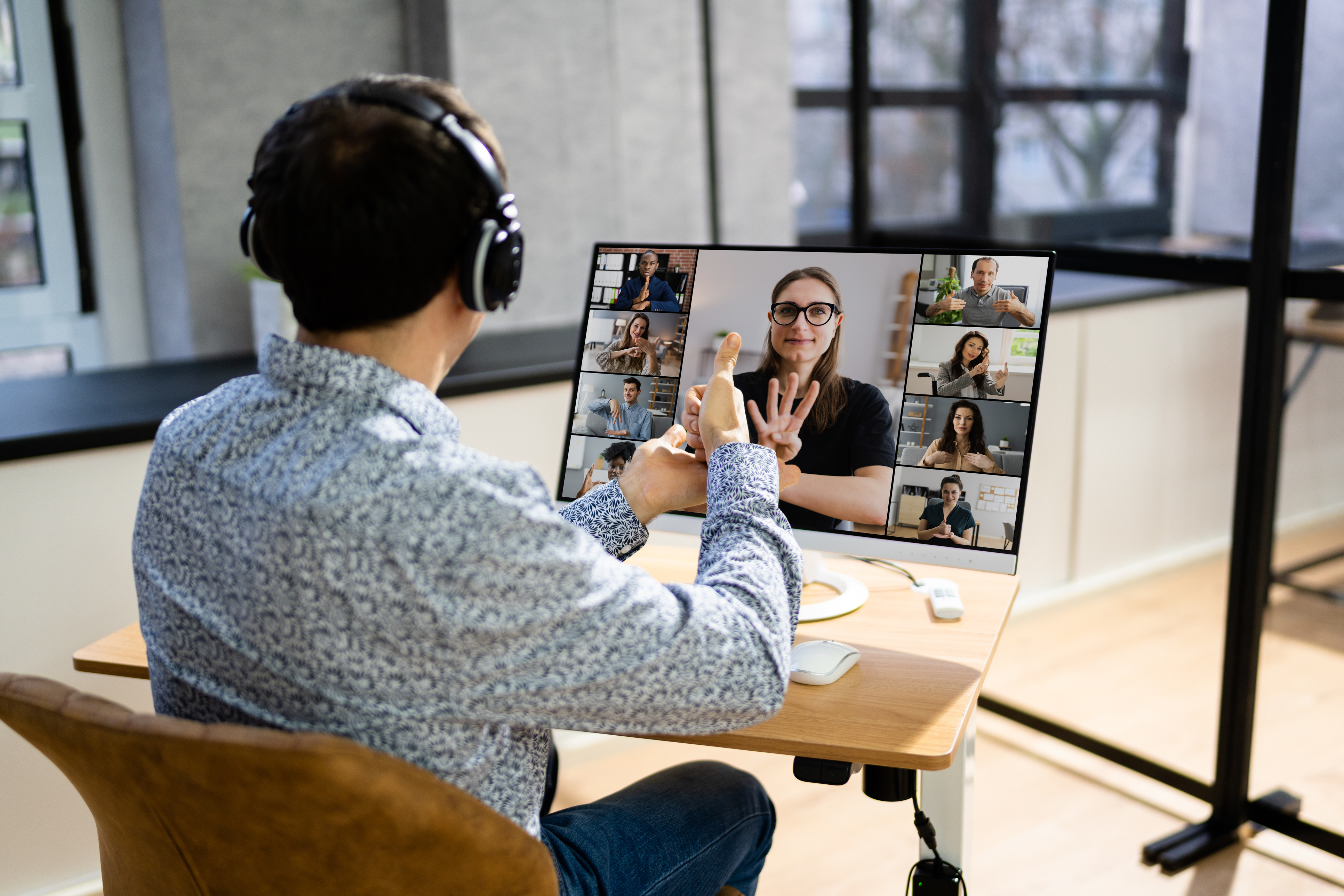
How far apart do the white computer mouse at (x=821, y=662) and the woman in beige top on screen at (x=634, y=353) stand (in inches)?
15.1

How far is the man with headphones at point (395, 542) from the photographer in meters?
0.79

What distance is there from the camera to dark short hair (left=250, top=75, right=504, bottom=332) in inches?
32.0

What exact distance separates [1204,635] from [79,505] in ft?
8.22

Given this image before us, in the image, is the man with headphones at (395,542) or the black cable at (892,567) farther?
the black cable at (892,567)

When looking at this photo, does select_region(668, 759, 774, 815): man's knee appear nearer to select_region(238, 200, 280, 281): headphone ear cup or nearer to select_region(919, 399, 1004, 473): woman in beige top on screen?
select_region(919, 399, 1004, 473): woman in beige top on screen

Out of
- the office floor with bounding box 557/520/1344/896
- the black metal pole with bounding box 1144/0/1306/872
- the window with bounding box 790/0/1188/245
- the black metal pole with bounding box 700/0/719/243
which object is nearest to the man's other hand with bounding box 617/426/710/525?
the office floor with bounding box 557/520/1344/896

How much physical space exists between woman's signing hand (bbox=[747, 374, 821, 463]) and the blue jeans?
0.36 meters

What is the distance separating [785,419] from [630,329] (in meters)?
0.23

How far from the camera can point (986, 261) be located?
1285mm

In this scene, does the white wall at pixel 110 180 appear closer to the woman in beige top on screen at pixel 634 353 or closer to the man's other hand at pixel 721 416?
the woman in beige top on screen at pixel 634 353

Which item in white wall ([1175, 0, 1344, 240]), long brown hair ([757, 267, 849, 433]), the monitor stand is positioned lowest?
the monitor stand

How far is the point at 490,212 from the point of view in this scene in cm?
89

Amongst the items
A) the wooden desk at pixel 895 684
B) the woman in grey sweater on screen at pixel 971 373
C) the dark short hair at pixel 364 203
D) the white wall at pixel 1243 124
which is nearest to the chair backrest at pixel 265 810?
the wooden desk at pixel 895 684

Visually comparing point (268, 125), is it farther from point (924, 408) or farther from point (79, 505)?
point (924, 408)
